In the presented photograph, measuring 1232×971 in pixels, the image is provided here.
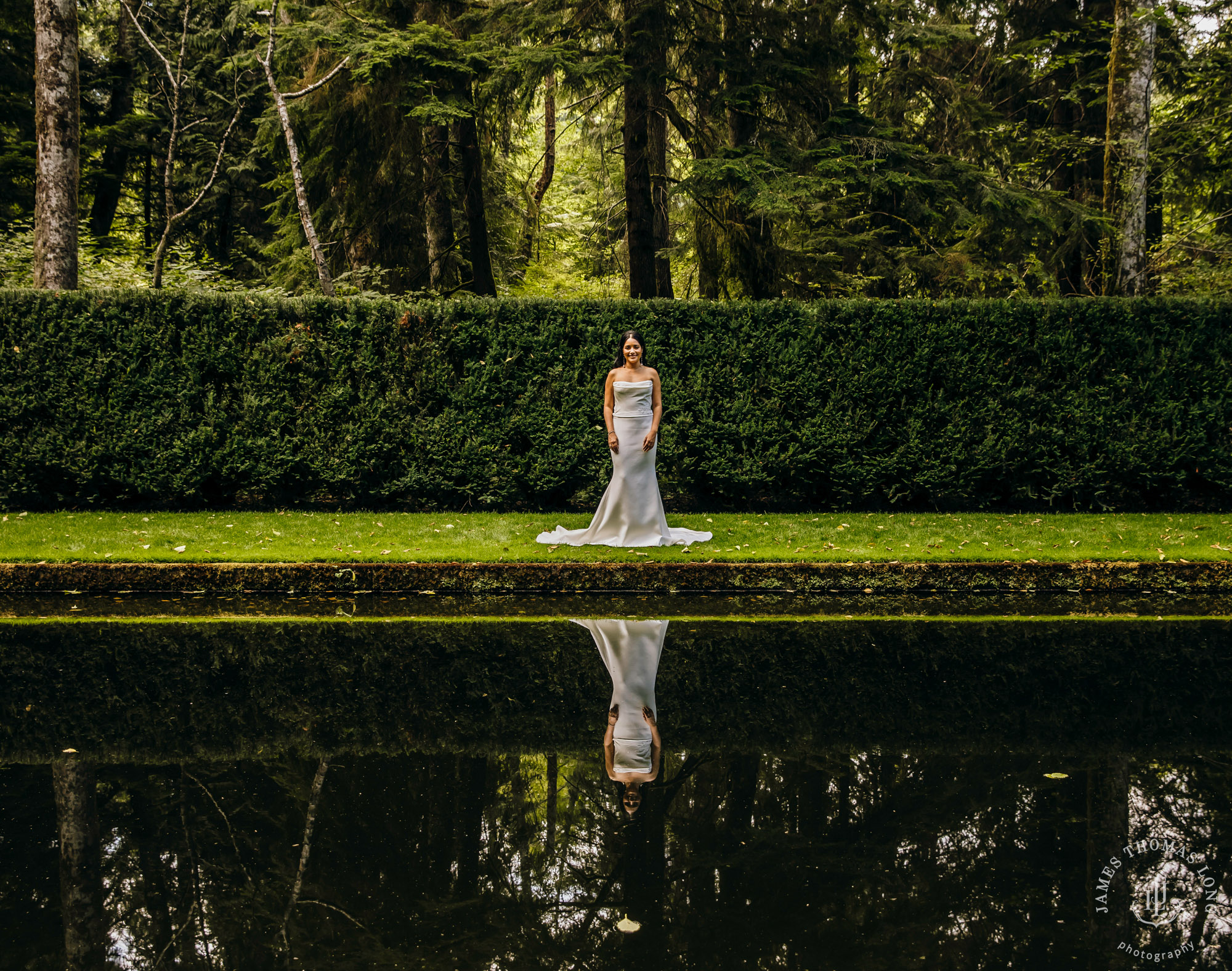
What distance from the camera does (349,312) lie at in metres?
12.7

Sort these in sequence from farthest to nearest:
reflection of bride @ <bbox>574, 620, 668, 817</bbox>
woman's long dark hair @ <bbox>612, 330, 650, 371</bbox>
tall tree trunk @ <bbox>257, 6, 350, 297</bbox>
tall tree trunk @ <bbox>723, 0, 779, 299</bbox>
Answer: tall tree trunk @ <bbox>723, 0, 779, 299</bbox> < tall tree trunk @ <bbox>257, 6, 350, 297</bbox> < woman's long dark hair @ <bbox>612, 330, 650, 371</bbox> < reflection of bride @ <bbox>574, 620, 668, 817</bbox>

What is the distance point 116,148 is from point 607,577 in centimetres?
2466

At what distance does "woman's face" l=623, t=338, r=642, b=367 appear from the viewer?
33.1 ft

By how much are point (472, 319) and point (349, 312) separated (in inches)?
67.6

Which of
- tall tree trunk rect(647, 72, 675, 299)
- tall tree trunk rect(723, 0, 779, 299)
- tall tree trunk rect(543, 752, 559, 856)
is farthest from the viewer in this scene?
tall tree trunk rect(647, 72, 675, 299)

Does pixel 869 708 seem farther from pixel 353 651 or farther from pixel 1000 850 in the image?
pixel 353 651

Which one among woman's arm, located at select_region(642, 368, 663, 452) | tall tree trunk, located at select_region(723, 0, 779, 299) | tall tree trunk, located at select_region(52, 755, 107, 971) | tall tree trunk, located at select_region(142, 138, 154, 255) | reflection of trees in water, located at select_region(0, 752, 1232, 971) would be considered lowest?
reflection of trees in water, located at select_region(0, 752, 1232, 971)

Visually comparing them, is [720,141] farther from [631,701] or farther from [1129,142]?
[631,701]

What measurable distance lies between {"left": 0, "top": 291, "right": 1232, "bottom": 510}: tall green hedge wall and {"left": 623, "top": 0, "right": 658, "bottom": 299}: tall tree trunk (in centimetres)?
342

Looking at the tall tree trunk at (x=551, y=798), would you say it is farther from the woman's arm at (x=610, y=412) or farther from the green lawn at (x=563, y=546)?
the woman's arm at (x=610, y=412)

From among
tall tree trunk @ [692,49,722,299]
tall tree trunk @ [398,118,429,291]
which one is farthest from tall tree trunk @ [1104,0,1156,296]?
tall tree trunk @ [398,118,429,291]

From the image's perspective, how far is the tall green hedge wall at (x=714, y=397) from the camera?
12.6m

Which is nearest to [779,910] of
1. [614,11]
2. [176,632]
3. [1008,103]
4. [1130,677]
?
[1130,677]

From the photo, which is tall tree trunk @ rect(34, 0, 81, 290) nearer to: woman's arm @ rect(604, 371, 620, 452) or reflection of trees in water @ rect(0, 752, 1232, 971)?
woman's arm @ rect(604, 371, 620, 452)
